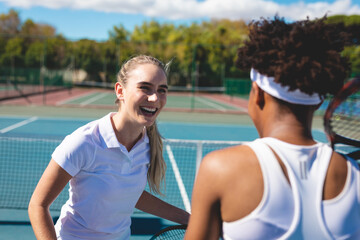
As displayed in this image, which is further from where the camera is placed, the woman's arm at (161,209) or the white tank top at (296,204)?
the woman's arm at (161,209)

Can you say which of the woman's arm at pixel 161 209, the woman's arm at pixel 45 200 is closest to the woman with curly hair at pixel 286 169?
the woman's arm at pixel 45 200


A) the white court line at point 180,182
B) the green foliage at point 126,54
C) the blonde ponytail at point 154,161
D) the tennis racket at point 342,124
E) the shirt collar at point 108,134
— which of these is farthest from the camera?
the green foliage at point 126,54

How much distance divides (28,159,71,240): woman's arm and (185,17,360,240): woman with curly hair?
73 cm

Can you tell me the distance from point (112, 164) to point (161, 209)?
0.43 metres

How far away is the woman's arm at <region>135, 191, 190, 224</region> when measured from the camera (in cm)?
195

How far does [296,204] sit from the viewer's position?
3.26 feet

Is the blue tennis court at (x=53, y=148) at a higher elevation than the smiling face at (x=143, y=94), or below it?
below

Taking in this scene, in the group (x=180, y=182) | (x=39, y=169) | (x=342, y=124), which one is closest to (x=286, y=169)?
(x=342, y=124)

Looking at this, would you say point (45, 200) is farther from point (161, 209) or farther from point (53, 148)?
point (53, 148)

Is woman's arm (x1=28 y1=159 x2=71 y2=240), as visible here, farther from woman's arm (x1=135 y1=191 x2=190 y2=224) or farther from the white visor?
the white visor

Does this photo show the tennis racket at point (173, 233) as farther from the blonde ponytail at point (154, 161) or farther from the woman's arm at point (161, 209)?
the blonde ponytail at point (154, 161)

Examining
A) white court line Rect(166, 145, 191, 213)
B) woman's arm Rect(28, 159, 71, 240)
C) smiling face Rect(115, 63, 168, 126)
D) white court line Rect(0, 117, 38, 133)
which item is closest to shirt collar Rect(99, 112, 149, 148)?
smiling face Rect(115, 63, 168, 126)

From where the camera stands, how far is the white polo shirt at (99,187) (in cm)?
170

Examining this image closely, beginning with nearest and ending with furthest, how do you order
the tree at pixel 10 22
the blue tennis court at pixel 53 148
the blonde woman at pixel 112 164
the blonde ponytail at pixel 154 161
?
1. the blonde woman at pixel 112 164
2. the blonde ponytail at pixel 154 161
3. the blue tennis court at pixel 53 148
4. the tree at pixel 10 22
